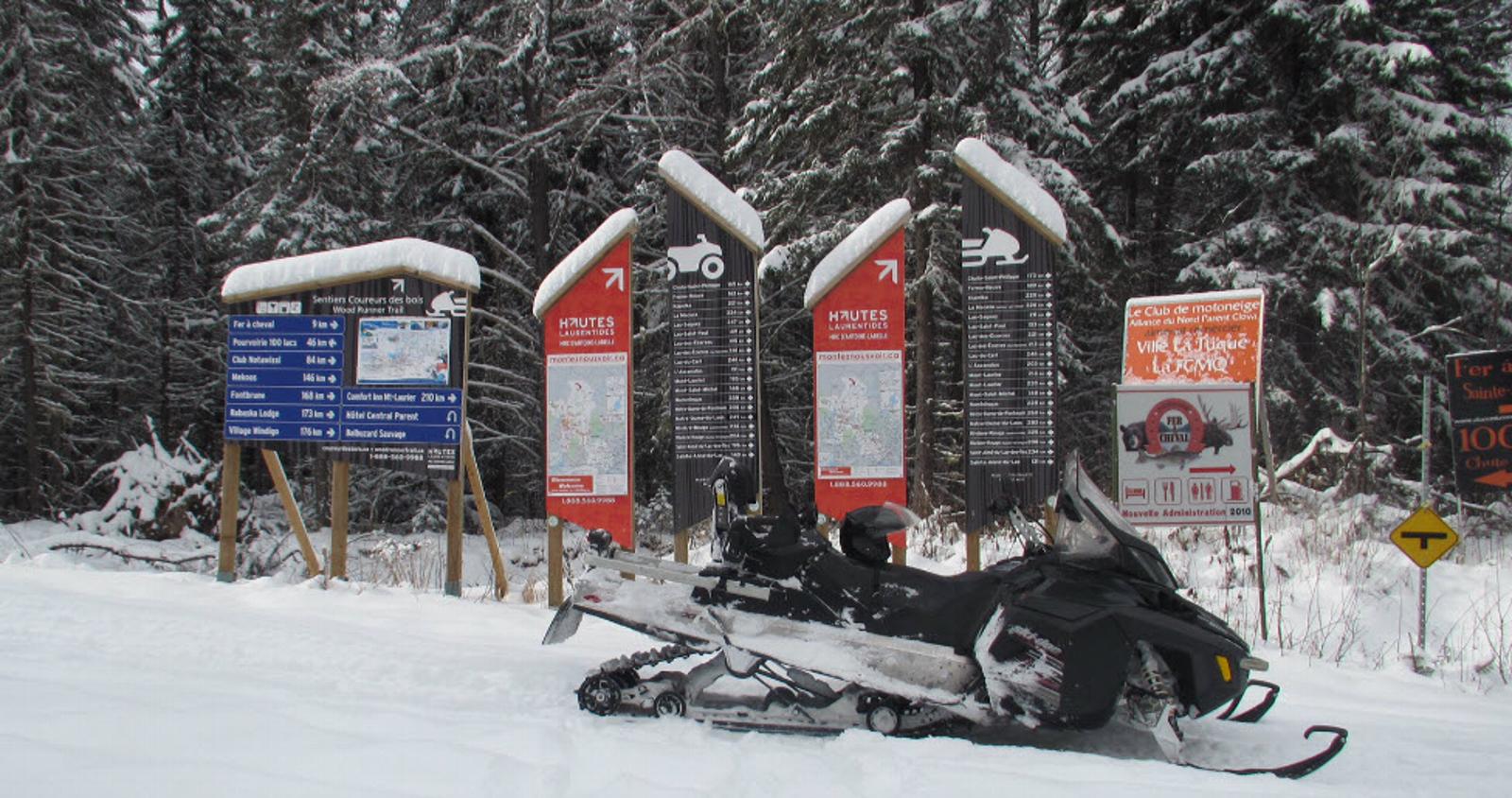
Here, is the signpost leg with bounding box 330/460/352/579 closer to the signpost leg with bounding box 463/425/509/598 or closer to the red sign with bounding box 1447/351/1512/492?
the signpost leg with bounding box 463/425/509/598

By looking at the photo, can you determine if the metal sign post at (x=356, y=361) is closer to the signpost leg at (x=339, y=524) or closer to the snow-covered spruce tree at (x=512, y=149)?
the signpost leg at (x=339, y=524)

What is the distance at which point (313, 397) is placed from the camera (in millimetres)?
7523

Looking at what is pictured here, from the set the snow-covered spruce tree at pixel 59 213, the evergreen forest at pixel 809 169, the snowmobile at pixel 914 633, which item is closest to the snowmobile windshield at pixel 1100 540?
the snowmobile at pixel 914 633

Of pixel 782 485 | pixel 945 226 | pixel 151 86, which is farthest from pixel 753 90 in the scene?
pixel 151 86

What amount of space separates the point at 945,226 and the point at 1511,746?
934 centimetres

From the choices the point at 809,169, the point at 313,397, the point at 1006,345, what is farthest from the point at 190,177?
the point at 1006,345

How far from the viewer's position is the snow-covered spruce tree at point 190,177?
871 inches

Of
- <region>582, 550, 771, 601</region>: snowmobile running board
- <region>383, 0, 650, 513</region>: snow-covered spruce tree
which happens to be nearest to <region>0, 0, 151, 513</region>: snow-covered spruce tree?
<region>383, 0, 650, 513</region>: snow-covered spruce tree

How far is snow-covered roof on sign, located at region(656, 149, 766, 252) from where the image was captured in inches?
286

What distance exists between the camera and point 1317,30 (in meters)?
13.3

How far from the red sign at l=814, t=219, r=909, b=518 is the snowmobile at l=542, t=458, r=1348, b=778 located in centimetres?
299

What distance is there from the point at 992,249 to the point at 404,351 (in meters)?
4.61

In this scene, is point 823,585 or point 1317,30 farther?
point 1317,30

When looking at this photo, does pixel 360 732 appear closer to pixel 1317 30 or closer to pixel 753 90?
pixel 753 90
